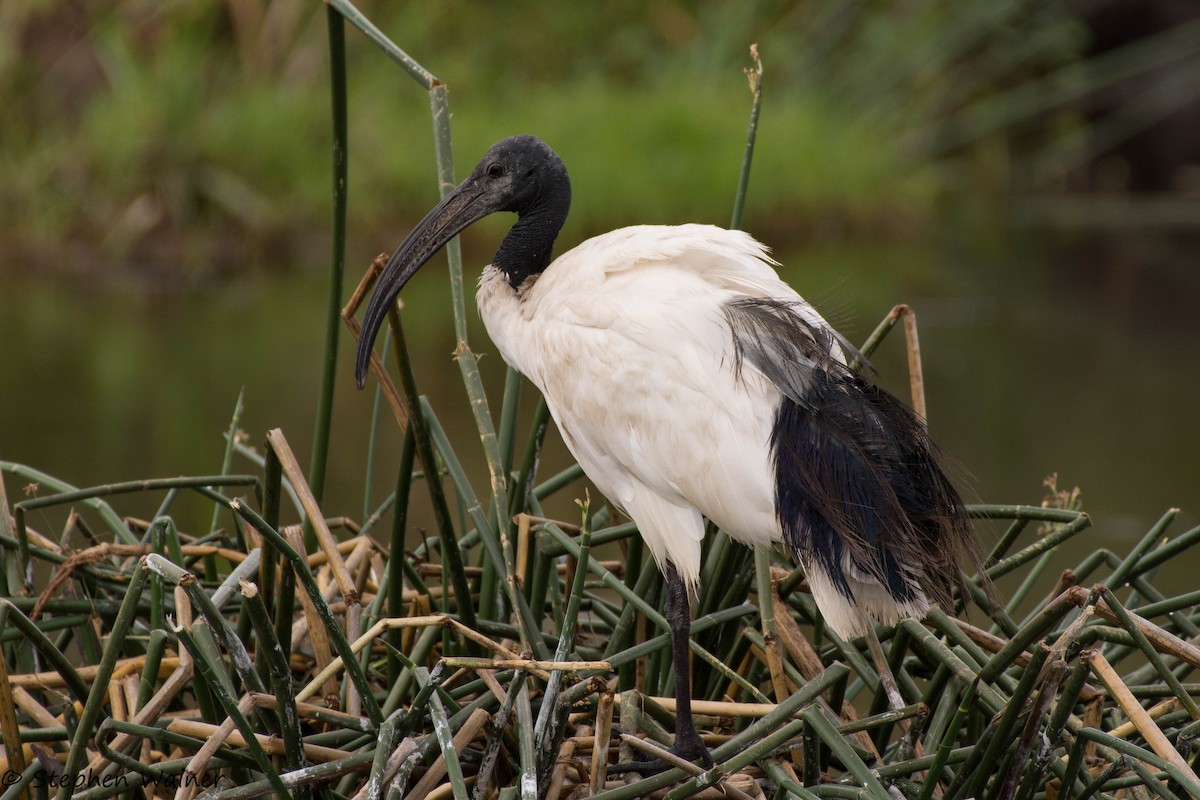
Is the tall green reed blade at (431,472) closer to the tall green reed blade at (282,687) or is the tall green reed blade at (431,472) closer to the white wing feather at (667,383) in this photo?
the white wing feather at (667,383)

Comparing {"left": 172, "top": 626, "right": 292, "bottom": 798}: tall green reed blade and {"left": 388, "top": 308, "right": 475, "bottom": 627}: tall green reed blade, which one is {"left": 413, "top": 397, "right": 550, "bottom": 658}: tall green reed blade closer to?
{"left": 388, "top": 308, "right": 475, "bottom": 627}: tall green reed blade

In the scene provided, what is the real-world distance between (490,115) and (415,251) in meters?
8.56

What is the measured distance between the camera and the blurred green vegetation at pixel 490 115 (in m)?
9.87

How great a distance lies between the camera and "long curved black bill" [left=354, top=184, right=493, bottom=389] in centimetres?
301

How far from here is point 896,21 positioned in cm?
1246

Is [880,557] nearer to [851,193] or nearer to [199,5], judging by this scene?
[199,5]

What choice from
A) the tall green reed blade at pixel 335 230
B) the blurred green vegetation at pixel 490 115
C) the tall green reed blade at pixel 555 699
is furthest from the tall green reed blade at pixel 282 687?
the blurred green vegetation at pixel 490 115

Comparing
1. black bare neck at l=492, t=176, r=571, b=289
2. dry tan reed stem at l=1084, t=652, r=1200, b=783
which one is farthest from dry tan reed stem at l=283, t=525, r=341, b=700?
dry tan reed stem at l=1084, t=652, r=1200, b=783

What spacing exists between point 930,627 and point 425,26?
9.89 metres

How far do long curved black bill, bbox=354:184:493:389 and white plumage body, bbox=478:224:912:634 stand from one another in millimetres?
269

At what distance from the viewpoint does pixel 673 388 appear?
2.89m

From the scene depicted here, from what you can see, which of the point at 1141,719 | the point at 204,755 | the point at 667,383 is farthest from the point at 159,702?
the point at 1141,719

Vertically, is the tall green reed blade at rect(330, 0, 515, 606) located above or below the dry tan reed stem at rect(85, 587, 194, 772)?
above

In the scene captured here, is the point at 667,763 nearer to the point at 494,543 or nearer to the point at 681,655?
the point at 681,655
